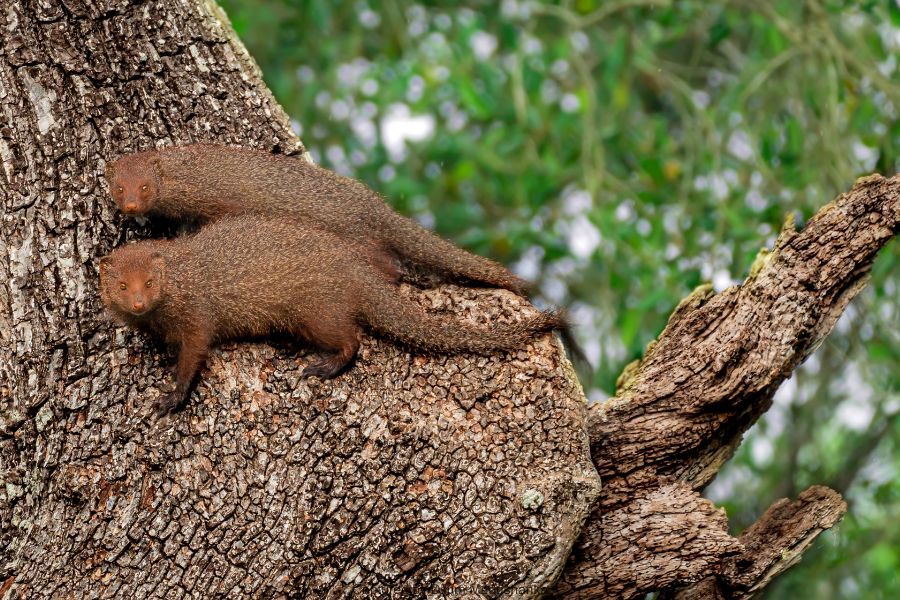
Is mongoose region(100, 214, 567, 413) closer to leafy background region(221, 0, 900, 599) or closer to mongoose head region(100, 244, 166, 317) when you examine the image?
mongoose head region(100, 244, 166, 317)

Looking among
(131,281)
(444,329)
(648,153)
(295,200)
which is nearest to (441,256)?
(444,329)

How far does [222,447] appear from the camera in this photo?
2.81 m

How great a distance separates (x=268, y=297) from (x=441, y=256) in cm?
56

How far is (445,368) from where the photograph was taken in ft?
9.91

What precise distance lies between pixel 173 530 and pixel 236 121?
1.30 meters

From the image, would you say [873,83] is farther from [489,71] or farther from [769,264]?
[769,264]

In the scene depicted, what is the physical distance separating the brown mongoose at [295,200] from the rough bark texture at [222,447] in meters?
0.29

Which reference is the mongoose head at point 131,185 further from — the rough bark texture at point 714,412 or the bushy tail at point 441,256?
the rough bark texture at point 714,412

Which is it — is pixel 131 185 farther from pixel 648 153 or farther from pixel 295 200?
pixel 648 153

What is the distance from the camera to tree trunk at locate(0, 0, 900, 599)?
2768mm

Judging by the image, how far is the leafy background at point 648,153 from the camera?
5.29 m

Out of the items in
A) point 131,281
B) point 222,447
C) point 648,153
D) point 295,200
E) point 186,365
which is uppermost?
point 648,153

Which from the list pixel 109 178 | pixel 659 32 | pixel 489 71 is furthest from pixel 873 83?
pixel 109 178

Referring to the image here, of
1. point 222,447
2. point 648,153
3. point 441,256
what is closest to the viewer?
point 222,447
